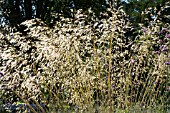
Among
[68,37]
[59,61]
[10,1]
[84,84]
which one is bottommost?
[84,84]

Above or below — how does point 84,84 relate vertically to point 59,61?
below

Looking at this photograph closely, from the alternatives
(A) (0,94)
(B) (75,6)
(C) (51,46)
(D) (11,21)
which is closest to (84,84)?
(C) (51,46)

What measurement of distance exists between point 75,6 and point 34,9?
1.20m

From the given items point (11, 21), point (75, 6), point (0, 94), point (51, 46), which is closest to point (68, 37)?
point (51, 46)

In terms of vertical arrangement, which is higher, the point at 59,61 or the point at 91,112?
the point at 59,61

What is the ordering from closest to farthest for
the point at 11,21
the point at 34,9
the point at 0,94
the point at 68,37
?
1. the point at 68,37
2. the point at 0,94
3. the point at 11,21
4. the point at 34,9

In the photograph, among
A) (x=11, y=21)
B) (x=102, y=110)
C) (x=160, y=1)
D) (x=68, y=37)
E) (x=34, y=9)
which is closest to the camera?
(x=102, y=110)

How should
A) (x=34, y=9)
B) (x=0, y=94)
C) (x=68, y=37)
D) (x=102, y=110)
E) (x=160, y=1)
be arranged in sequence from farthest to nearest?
(x=160, y=1) → (x=34, y=9) → (x=0, y=94) → (x=68, y=37) → (x=102, y=110)

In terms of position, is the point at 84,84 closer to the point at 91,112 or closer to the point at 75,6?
the point at 91,112

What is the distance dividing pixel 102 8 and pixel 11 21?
9.12 ft

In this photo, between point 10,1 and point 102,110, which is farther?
point 10,1

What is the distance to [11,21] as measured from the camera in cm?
853

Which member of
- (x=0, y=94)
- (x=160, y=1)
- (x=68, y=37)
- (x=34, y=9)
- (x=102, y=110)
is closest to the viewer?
(x=102, y=110)

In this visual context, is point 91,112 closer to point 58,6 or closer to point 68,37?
point 68,37
